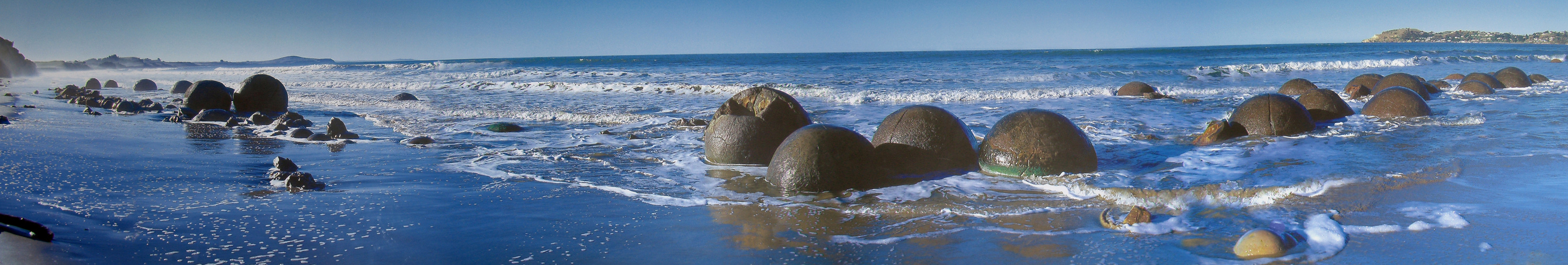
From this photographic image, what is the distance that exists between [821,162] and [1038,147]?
1591mm

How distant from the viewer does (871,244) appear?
3.74m

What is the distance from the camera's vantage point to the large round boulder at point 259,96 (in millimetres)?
13188

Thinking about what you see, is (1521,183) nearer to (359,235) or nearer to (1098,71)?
(359,235)

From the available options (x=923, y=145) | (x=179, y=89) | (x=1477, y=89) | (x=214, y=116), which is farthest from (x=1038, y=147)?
(x=179, y=89)

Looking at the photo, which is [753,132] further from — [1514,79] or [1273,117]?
[1514,79]

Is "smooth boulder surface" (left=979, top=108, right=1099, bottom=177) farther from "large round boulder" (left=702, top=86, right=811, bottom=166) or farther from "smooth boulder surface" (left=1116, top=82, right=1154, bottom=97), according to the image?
"smooth boulder surface" (left=1116, top=82, right=1154, bottom=97)

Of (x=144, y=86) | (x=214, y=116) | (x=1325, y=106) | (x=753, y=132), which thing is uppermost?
(x=753, y=132)

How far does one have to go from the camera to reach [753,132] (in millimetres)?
6336

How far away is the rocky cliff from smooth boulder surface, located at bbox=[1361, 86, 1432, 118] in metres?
43.8

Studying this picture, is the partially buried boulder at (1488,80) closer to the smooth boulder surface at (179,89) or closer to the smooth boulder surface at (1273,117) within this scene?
the smooth boulder surface at (1273,117)

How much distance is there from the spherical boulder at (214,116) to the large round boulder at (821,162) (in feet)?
32.5

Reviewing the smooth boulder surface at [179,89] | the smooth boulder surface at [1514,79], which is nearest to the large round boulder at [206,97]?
the smooth boulder surface at [179,89]

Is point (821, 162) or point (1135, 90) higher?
point (821, 162)

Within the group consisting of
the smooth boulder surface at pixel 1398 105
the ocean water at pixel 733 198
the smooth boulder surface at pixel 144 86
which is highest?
the smooth boulder surface at pixel 1398 105
